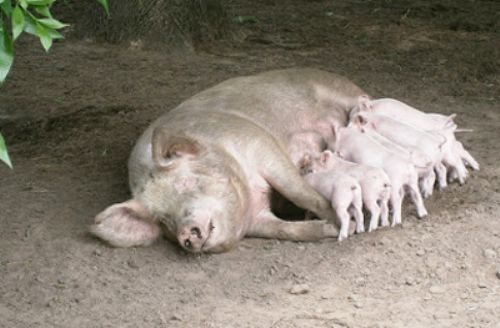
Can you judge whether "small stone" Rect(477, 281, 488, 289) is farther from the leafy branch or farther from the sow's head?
the leafy branch

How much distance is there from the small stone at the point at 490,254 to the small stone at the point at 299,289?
0.84 meters

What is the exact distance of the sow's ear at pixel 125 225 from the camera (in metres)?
4.71

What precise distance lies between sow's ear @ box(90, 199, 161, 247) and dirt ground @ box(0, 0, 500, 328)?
0.07m

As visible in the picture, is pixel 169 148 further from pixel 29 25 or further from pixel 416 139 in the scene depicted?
pixel 29 25

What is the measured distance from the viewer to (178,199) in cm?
459

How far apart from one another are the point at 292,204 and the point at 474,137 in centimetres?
133

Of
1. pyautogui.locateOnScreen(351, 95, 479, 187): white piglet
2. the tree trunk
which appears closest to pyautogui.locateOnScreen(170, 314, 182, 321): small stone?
pyautogui.locateOnScreen(351, 95, 479, 187): white piglet

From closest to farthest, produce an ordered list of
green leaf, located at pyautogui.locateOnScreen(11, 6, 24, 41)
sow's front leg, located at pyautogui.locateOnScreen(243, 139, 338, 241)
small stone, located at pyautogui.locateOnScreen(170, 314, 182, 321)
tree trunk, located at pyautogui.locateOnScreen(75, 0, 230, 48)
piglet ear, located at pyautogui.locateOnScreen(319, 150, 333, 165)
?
green leaf, located at pyautogui.locateOnScreen(11, 6, 24, 41) < small stone, located at pyautogui.locateOnScreen(170, 314, 182, 321) < sow's front leg, located at pyautogui.locateOnScreen(243, 139, 338, 241) < piglet ear, located at pyautogui.locateOnScreen(319, 150, 333, 165) < tree trunk, located at pyautogui.locateOnScreen(75, 0, 230, 48)

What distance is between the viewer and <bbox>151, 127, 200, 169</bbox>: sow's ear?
4680mm

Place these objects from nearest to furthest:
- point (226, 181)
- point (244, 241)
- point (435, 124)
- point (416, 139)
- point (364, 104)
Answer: point (226, 181)
point (244, 241)
point (416, 139)
point (435, 124)
point (364, 104)

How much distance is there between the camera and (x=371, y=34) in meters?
8.62

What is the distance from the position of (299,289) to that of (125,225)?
1.03m

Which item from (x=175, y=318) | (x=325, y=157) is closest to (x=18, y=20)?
(x=175, y=318)

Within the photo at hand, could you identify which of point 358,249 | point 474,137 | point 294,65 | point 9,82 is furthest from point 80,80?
point 358,249
